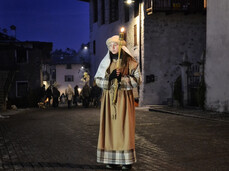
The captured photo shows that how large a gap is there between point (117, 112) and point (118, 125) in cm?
19

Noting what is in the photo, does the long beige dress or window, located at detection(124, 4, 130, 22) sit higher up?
window, located at detection(124, 4, 130, 22)

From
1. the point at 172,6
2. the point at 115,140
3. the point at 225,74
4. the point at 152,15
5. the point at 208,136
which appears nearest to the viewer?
the point at 115,140

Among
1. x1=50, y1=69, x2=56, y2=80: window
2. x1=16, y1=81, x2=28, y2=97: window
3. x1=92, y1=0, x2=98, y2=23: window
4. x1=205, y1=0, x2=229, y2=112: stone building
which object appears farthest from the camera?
x1=50, y1=69, x2=56, y2=80: window

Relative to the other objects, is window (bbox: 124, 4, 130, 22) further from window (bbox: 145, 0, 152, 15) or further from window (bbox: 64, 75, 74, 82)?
window (bbox: 64, 75, 74, 82)

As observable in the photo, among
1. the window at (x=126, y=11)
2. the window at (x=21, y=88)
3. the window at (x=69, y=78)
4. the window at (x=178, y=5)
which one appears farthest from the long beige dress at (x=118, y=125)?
the window at (x=69, y=78)

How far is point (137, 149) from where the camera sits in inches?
267

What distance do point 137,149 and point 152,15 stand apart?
18.7 m

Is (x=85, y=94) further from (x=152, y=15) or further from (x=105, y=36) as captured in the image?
(x=105, y=36)

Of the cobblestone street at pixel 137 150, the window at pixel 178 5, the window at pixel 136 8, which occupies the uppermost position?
the window at pixel 136 8

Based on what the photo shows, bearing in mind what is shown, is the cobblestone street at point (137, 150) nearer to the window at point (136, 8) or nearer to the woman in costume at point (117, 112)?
the woman in costume at point (117, 112)

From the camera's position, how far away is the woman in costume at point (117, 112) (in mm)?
5051

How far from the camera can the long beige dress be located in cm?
504

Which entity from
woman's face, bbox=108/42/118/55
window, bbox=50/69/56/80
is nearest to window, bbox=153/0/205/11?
woman's face, bbox=108/42/118/55

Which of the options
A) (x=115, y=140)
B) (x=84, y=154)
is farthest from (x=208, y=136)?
(x=115, y=140)
